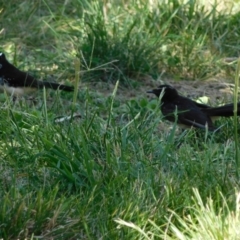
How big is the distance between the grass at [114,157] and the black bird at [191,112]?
0.16m

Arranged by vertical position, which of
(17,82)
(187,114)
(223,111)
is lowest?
(17,82)

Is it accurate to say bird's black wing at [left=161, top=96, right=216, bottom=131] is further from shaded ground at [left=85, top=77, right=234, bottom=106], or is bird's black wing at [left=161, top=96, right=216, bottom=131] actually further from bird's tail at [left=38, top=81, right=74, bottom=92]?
bird's tail at [left=38, top=81, right=74, bottom=92]

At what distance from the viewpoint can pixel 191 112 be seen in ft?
27.3

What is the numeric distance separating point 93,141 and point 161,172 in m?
0.74

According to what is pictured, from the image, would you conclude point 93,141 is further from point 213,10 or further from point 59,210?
point 213,10

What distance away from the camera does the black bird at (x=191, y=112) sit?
317 inches

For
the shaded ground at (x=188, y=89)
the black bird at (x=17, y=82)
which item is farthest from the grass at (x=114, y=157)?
the black bird at (x=17, y=82)

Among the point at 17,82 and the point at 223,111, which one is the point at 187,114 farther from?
the point at 17,82

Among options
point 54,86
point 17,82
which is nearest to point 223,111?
point 54,86

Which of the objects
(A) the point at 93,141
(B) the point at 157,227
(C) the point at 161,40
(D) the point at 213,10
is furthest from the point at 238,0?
(B) the point at 157,227

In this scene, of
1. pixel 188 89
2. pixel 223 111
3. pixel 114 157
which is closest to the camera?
pixel 114 157

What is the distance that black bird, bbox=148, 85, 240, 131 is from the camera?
8.05 meters

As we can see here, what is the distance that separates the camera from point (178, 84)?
10.2 m

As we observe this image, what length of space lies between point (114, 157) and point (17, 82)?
3.40 meters
